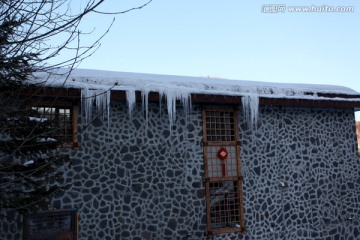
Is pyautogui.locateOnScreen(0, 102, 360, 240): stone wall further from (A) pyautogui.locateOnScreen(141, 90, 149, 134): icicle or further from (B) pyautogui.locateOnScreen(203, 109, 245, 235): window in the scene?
(B) pyautogui.locateOnScreen(203, 109, 245, 235): window

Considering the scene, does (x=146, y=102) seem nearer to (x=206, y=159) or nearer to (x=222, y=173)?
(x=206, y=159)

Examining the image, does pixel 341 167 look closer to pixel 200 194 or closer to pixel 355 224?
pixel 355 224

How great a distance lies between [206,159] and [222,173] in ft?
1.92

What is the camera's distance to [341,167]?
10.7 meters

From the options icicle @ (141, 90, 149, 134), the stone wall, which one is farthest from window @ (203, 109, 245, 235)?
icicle @ (141, 90, 149, 134)

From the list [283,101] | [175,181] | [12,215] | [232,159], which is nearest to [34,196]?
[12,215]

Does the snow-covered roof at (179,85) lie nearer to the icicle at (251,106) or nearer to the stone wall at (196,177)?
the icicle at (251,106)

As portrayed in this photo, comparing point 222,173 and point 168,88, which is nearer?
point 168,88

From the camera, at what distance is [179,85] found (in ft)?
30.0

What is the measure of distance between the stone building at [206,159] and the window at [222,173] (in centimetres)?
3

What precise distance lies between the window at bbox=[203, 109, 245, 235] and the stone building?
0.09ft

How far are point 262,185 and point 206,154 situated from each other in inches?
71.9

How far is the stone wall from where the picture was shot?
8094 mm

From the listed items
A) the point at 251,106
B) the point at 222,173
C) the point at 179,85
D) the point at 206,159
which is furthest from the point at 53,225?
the point at 251,106
